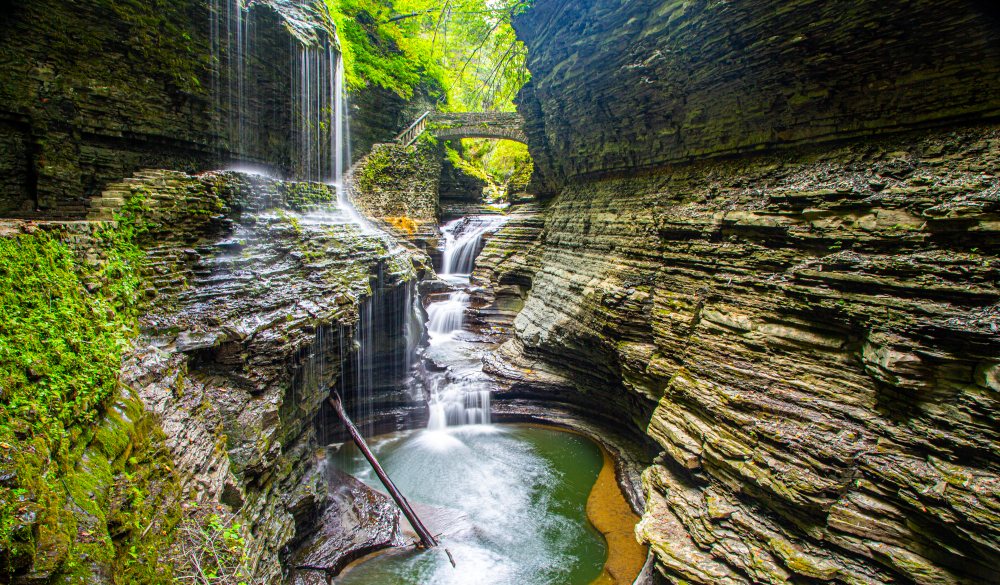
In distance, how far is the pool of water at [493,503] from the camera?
6219 millimetres

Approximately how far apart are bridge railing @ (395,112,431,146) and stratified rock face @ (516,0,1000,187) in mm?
9555

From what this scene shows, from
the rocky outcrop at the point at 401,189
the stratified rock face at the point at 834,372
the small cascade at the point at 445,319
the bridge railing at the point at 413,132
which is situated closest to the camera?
the stratified rock face at the point at 834,372

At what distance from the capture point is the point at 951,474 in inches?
146

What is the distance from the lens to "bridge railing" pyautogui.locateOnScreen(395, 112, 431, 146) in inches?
766

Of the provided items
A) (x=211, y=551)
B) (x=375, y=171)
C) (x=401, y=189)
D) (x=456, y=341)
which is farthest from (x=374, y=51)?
(x=211, y=551)

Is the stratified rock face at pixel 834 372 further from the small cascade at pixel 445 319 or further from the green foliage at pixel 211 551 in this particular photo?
the small cascade at pixel 445 319

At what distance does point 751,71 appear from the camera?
6625mm

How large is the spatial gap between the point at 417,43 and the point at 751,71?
1927 cm

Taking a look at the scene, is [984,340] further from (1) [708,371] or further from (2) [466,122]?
(2) [466,122]

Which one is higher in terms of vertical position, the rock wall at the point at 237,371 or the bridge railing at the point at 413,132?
the bridge railing at the point at 413,132

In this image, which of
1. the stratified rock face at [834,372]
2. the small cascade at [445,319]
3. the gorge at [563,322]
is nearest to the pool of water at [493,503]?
the gorge at [563,322]

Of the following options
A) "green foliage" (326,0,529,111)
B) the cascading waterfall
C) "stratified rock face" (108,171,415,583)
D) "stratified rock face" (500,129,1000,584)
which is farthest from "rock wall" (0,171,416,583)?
"green foliage" (326,0,529,111)

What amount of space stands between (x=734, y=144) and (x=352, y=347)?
8411 millimetres

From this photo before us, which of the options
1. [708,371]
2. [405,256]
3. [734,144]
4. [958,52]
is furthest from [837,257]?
[405,256]
